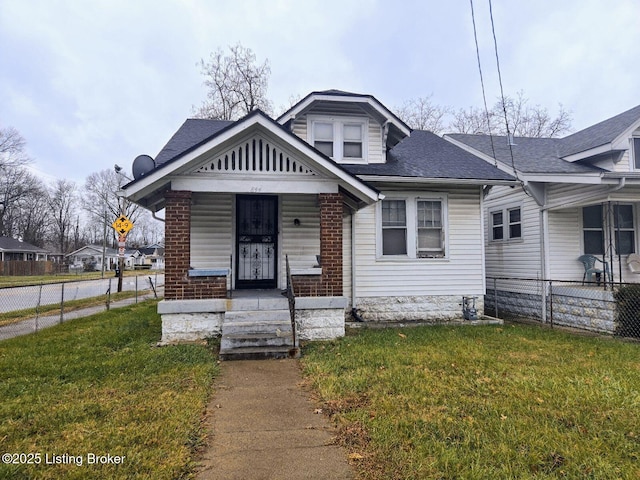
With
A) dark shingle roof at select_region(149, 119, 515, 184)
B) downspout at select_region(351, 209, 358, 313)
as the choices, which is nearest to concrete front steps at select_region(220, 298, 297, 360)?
downspout at select_region(351, 209, 358, 313)

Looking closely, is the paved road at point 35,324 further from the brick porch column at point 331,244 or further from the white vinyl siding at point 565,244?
the white vinyl siding at point 565,244

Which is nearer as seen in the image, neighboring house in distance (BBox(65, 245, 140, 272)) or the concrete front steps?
the concrete front steps

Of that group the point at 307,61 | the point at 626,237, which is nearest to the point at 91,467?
the point at 626,237

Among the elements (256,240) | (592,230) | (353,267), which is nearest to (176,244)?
(256,240)

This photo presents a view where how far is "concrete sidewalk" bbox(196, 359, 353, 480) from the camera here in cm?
289

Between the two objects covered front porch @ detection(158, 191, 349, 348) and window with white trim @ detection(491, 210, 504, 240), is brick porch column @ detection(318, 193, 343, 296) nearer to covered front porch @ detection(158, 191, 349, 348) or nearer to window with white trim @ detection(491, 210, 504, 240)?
covered front porch @ detection(158, 191, 349, 348)

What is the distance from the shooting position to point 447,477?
2744mm

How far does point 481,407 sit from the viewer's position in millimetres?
3932

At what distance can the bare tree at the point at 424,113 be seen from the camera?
27203mm

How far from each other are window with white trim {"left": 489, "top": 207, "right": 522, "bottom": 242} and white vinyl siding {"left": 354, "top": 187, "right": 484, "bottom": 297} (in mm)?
2456

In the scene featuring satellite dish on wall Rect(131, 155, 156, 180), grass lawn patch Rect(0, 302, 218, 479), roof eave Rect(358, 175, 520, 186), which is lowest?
grass lawn patch Rect(0, 302, 218, 479)

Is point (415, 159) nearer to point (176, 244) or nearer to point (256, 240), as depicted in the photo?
point (256, 240)

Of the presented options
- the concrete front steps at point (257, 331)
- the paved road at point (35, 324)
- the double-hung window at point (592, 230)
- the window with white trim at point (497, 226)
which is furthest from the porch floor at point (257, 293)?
the double-hung window at point (592, 230)

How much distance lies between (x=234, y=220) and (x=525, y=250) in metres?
8.16
